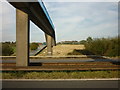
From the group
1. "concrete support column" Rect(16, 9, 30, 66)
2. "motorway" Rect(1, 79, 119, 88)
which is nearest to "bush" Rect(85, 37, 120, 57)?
"concrete support column" Rect(16, 9, 30, 66)

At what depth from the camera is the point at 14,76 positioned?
885cm

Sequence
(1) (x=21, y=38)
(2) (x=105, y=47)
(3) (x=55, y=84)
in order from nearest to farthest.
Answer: (3) (x=55, y=84), (1) (x=21, y=38), (2) (x=105, y=47)

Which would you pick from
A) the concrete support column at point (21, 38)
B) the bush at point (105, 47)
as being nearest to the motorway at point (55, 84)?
the concrete support column at point (21, 38)

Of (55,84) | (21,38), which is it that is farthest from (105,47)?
(55,84)

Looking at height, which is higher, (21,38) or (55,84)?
(21,38)

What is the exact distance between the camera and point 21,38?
475 inches

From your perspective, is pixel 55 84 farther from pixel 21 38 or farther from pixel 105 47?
pixel 105 47

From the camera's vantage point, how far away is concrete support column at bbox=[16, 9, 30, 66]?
12.0m

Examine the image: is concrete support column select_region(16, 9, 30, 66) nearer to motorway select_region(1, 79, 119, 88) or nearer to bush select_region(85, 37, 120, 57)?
motorway select_region(1, 79, 119, 88)

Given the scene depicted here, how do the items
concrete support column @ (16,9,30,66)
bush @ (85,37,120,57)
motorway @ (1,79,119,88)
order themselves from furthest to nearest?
1. bush @ (85,37,120,57)
2. concrete support column @ (16,9,30,66)
3. motorway @ (1,79,119,88)

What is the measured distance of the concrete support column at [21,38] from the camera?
12.0 m

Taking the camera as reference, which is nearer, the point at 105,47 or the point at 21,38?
the point at 21,38

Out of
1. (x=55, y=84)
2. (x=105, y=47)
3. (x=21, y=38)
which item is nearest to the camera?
(x=55, y=84)

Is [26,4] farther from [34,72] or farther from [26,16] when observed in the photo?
[34,72]
